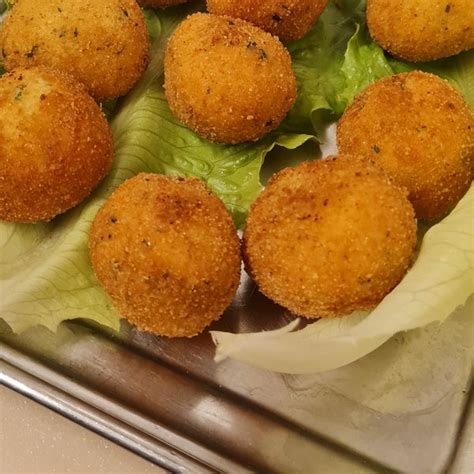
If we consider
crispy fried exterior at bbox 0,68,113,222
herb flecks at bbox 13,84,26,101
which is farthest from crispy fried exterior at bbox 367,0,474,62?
herb flecks at bbox 13,84,26,101

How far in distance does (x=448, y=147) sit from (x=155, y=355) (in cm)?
85

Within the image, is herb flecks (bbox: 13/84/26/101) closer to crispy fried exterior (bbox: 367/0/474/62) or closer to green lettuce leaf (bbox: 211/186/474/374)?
green lettuce leaf (bbox: 211/186/474/374)

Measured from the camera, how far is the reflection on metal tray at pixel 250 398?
4.77 feet

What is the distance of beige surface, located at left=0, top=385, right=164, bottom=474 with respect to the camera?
150 centimetres

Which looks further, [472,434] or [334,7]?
[334,7]

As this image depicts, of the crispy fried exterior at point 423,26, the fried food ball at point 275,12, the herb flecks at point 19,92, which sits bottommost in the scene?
the crispy fried exterior at point 423,26

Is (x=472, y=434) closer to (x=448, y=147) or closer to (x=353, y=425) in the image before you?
(x=353, y=425)

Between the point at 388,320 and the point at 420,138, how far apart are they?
47 cm

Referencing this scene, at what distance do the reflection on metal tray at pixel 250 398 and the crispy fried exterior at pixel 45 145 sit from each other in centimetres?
31

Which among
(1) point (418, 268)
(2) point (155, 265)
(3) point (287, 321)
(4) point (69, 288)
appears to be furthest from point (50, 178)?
(1) point (418, 268)

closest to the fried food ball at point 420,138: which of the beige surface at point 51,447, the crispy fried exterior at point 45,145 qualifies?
the crispy fried exterior at point 45,145

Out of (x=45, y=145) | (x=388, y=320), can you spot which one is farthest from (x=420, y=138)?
(x=45, y=145)

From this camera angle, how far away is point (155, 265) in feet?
4.75

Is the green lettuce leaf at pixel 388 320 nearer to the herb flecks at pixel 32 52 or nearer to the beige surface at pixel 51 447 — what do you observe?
the beige surface at pixel 51 447
